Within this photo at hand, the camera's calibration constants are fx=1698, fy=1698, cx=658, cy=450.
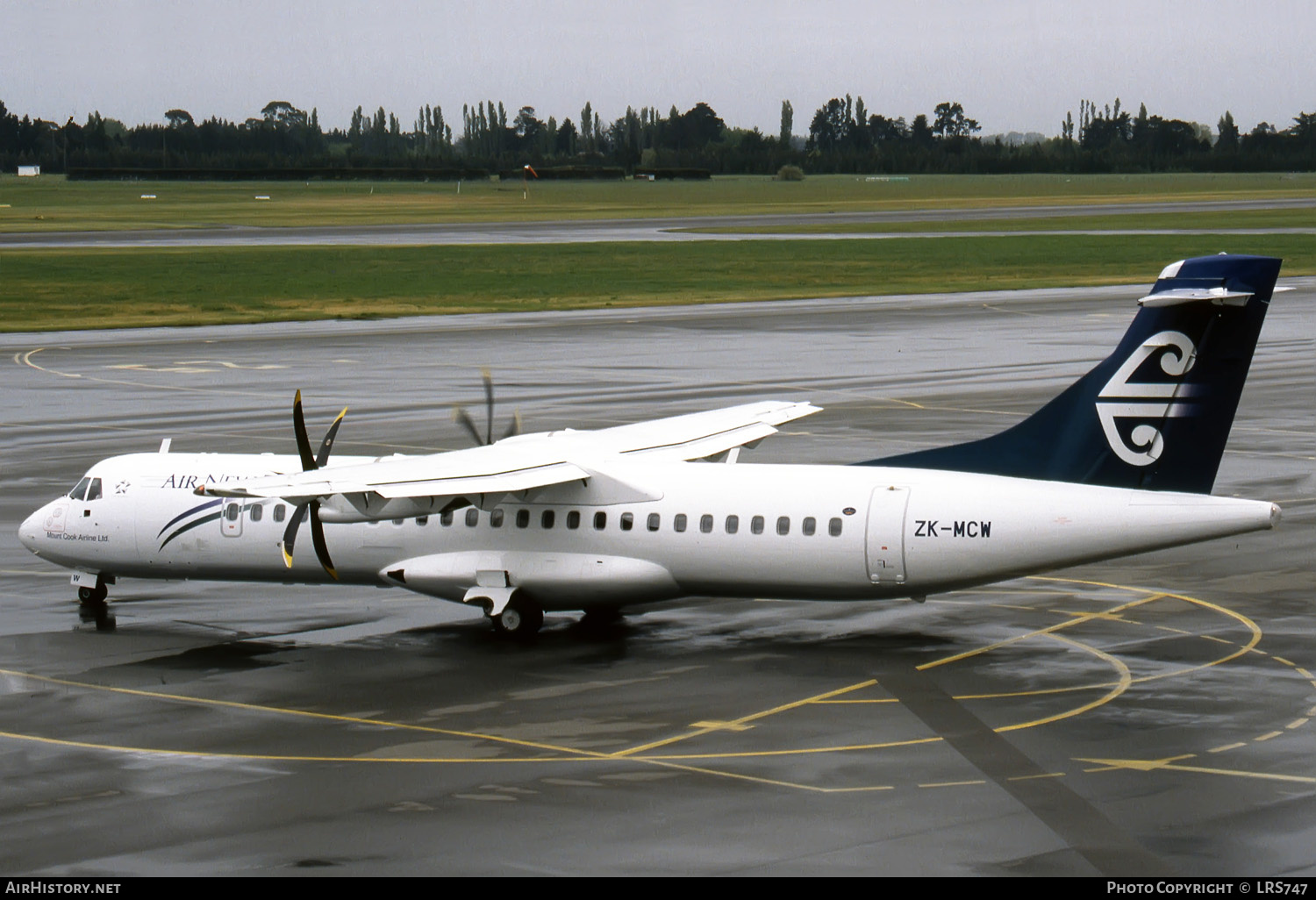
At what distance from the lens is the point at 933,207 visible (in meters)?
188

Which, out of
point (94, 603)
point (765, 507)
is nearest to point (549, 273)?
point (94, 603)

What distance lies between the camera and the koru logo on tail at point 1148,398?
25.3 m

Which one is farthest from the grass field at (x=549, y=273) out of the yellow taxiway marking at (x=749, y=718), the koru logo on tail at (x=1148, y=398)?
the yellow taxiway marking at (x=749, y=718)

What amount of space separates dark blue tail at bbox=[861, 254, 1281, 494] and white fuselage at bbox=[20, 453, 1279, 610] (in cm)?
55

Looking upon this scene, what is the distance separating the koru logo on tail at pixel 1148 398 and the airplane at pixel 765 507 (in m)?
0.03

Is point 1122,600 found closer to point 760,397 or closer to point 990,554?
point 990,554

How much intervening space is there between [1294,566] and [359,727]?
18.5 m

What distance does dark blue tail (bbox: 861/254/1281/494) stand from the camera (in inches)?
979

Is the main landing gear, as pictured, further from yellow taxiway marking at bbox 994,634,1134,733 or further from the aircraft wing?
yellow taxiway marking at bbox 994,634,1134,733

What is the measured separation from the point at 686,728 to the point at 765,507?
515 cm

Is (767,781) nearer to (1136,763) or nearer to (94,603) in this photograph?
(1136,763)

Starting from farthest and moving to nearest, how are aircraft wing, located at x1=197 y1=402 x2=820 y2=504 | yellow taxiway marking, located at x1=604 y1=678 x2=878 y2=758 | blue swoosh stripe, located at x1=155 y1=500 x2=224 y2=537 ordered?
blue swoosh stripe, located at x1=155 y1=500 x2=224 y2=537, aircraft wing, located at x1=197 y1=402 x2=820 y2=504, yellow taxiway marking, located at x1=604 y1=678 x2=878 y2=758

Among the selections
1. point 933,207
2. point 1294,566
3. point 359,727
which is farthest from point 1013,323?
point 933,207

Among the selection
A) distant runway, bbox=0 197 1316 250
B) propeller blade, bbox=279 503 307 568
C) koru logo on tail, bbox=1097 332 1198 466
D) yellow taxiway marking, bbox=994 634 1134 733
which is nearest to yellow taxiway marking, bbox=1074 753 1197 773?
yellow taxiway marking, bbox=994 634 1134 733
